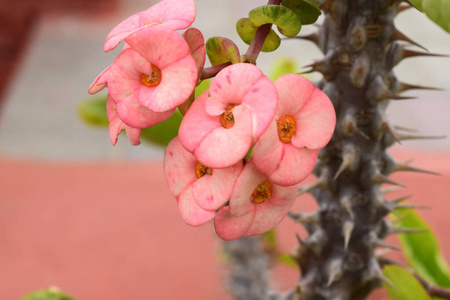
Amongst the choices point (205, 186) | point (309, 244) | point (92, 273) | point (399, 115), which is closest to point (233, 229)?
point (205, 186)

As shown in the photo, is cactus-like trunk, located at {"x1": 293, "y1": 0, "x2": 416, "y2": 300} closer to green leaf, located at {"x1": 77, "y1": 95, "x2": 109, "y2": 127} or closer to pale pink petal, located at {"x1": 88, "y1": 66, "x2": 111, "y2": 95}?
pale pink petal, located at {"x1": 88, "y1": 66, "x2": 111, "y2": 95}

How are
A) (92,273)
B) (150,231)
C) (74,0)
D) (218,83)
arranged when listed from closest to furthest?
→ (218,83), (92,273), (150,231), (74,0)

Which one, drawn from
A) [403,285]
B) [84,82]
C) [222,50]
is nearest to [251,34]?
[222,50]

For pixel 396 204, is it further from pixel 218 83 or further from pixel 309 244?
pixel 218 83

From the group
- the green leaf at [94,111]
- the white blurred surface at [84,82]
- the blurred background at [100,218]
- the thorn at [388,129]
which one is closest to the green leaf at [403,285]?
the thorn at [388,129]

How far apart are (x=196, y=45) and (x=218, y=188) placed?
0.23ft

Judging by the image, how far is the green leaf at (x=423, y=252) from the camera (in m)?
0.67

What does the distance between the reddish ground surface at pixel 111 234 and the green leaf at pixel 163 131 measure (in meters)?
0.54

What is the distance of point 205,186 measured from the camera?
0.79 feet

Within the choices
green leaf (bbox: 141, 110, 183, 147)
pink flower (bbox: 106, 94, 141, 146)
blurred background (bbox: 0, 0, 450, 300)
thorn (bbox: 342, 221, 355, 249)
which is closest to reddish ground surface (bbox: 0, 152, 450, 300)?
blurred background (bbox: 0, 0, 450, 300)

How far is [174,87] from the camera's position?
0.76 feet

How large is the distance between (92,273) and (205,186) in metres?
0.95

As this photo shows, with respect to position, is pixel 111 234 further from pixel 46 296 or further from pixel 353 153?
pixel 353 153

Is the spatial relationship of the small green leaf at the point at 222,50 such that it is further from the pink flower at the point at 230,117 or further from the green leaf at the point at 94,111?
the green leaf at the point at 94,111
